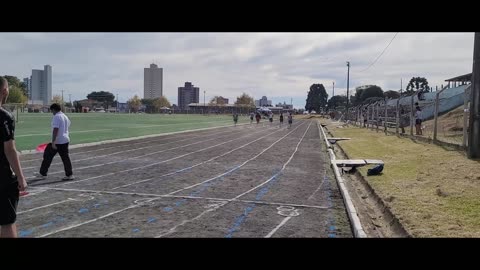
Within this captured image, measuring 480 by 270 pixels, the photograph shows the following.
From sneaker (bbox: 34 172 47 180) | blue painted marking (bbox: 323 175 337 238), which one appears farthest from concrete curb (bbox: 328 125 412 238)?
sneaker (bbox: 34 172 47 180)

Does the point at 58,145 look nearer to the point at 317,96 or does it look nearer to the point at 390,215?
the point at 390,215

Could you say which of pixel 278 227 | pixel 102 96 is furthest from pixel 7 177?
pixel 102 96

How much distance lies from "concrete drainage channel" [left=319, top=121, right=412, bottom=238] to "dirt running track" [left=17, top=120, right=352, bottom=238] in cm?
22

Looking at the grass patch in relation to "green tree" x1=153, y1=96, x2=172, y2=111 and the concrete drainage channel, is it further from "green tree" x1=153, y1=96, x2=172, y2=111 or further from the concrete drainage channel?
"green tree" x1=153, y1=96, x2=172, y2=111

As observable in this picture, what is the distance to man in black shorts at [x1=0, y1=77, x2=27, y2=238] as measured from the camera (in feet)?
13.3

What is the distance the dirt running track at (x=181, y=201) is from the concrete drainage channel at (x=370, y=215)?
0.71ft

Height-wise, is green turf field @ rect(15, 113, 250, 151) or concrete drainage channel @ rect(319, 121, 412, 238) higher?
green turf field @ rect(15, 113, 250, 151)

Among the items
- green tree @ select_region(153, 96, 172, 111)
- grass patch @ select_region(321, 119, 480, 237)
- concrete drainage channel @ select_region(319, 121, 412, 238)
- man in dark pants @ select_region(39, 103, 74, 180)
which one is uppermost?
green tree @ select_region(153, 96, 172, 111)

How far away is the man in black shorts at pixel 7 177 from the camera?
404cm
